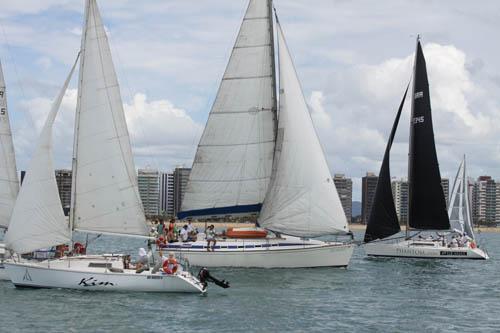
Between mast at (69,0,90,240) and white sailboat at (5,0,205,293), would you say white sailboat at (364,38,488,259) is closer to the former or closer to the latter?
white sailboat at (5,0,205,293)

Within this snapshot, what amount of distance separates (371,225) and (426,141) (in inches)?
256

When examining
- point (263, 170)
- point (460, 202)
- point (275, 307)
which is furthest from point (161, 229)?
point (460, 202)

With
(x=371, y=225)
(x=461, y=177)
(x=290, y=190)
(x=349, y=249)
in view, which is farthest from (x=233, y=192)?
(x=461, y=177)

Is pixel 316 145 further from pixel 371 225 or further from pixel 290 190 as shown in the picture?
pixel 371 225

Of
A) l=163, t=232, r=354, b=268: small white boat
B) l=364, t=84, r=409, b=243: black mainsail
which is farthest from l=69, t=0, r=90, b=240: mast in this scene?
l=364, t=84, r=409, b=243: black mainsail

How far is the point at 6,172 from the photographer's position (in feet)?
123

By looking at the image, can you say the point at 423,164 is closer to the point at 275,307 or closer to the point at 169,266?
the point at 275,307

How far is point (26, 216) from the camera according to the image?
3400 cm

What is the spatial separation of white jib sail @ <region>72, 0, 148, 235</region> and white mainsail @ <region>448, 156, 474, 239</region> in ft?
143

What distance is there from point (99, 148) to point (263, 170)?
1288 cm

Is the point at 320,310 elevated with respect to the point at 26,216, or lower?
lower

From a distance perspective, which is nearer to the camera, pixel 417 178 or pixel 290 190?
pixel 290 190

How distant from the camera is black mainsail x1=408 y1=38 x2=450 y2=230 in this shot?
188ft

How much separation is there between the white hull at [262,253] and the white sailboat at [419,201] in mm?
12137
